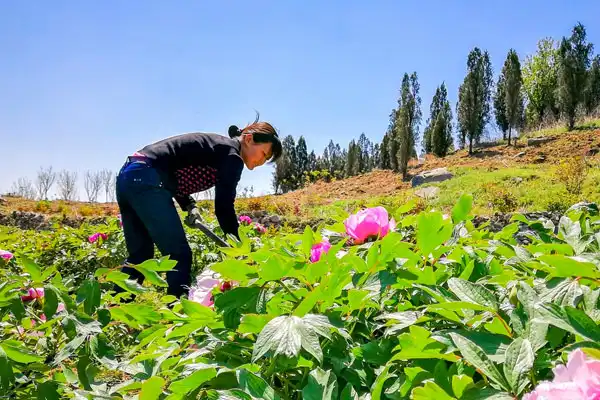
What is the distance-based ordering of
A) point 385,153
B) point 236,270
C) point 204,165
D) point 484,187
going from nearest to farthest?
point 236,270, point 204,165, point 484,187, point 385,153

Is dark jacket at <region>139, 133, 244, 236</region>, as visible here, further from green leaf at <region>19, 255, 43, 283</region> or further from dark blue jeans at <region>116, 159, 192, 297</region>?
green leaf at <region>19, 255, 43, 283</region>

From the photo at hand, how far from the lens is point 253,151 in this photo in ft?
9.12

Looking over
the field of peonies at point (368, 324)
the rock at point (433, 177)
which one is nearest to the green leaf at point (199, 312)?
the field of peonies at point (368, 324)

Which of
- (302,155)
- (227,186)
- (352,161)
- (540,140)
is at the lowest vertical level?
(227,186)

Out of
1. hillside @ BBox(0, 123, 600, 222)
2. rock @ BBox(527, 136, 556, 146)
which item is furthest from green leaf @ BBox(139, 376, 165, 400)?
rock @ BBox(527, 136, 556, 146)

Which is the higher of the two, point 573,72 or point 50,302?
point 573,72

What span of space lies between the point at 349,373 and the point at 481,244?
51 cm

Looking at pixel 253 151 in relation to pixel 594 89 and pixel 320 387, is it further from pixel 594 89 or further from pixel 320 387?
pixel 594 89

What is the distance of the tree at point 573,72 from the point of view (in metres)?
22.0

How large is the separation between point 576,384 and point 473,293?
0.61ft

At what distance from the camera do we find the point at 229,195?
2.55 metres

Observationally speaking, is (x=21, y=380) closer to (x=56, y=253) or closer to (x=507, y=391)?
(x=507, y=391)

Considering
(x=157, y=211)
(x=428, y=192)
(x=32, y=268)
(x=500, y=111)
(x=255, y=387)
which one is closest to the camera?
(x=255, y=387)

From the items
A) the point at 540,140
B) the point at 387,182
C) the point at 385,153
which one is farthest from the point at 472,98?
the point at 385,153
